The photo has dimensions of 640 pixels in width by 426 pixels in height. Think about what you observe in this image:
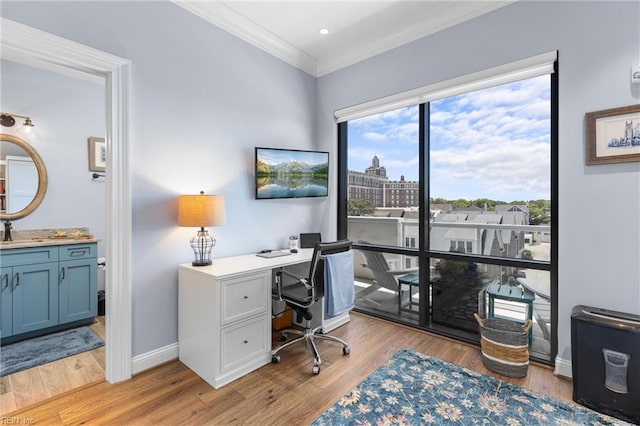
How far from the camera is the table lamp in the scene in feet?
7.36

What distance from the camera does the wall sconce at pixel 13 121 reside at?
2.98m

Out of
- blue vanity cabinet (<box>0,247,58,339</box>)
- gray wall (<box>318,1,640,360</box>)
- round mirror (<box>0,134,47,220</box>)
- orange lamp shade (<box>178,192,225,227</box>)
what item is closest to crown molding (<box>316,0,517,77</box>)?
gray wall (<box>318,1,640,360</box>)

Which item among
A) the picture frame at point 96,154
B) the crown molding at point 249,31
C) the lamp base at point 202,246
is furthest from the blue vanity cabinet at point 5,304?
the crown molding at point 249,31

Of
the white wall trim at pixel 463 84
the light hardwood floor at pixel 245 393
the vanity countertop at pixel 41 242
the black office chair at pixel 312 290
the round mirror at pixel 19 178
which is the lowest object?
the light hardwood floor at pixel 245 393

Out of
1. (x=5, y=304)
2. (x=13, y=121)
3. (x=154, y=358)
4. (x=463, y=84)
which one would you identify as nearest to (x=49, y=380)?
(x=154, y=358)

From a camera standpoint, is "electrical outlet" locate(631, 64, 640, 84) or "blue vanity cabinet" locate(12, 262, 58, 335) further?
"blue vanity cabinet" locate(12, 262, 58, 335)

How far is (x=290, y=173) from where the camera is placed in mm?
3291

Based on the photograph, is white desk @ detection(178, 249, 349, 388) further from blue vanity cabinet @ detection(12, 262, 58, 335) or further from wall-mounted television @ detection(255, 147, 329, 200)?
blue vanity cabinet @ detection(12, 262, 58, 335)

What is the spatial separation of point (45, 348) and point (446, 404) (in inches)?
129

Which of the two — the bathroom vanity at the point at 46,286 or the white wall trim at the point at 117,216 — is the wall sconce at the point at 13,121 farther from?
the white wall trim at the point at 117,216

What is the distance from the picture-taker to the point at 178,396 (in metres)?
1.93

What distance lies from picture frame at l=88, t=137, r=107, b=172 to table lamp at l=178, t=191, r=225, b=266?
2.02 m

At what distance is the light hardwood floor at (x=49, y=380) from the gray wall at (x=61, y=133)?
61.8 inches

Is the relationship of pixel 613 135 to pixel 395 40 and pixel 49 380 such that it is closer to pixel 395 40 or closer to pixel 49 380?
pixel 395 40
